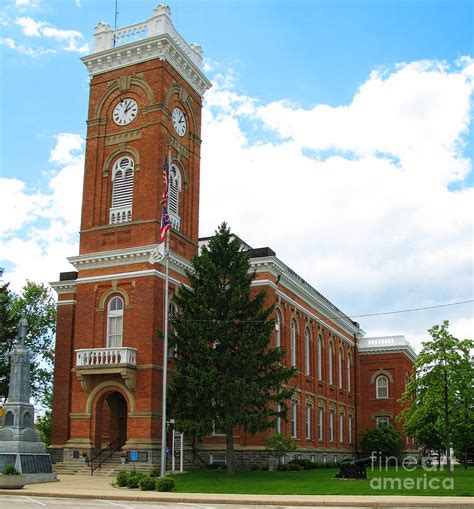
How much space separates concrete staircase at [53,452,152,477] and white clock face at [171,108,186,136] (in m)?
20.0

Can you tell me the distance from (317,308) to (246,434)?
17467 mm

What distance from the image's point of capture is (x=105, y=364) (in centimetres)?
3800

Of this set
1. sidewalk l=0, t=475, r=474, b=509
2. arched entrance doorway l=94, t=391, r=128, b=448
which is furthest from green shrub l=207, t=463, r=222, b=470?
sidewalk l=0, t=475, r=474, b=509

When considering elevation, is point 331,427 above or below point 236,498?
above

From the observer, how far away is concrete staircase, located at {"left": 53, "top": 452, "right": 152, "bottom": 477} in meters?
35.8

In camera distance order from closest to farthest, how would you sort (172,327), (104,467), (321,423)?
1. (104,467)
2. (172,327)
3. (321,423)

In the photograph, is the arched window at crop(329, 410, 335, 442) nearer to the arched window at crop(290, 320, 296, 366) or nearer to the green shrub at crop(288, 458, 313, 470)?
the arched window at crop(290, 320, 296, 366)

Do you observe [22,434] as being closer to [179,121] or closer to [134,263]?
[134,263]

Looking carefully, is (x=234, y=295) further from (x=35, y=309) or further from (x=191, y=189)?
(x=35, y=309)

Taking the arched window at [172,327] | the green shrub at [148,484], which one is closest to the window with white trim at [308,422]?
the arched window at [172,327]

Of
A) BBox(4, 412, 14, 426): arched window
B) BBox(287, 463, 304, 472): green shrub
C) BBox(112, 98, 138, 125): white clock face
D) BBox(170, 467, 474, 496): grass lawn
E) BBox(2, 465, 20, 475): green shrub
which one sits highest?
BBox(112, 98, 138, 125): white clock face

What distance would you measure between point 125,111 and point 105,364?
15.7 m

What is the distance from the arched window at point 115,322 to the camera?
39.8 metres

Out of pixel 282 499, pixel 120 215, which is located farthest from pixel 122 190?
pixel 282 499
